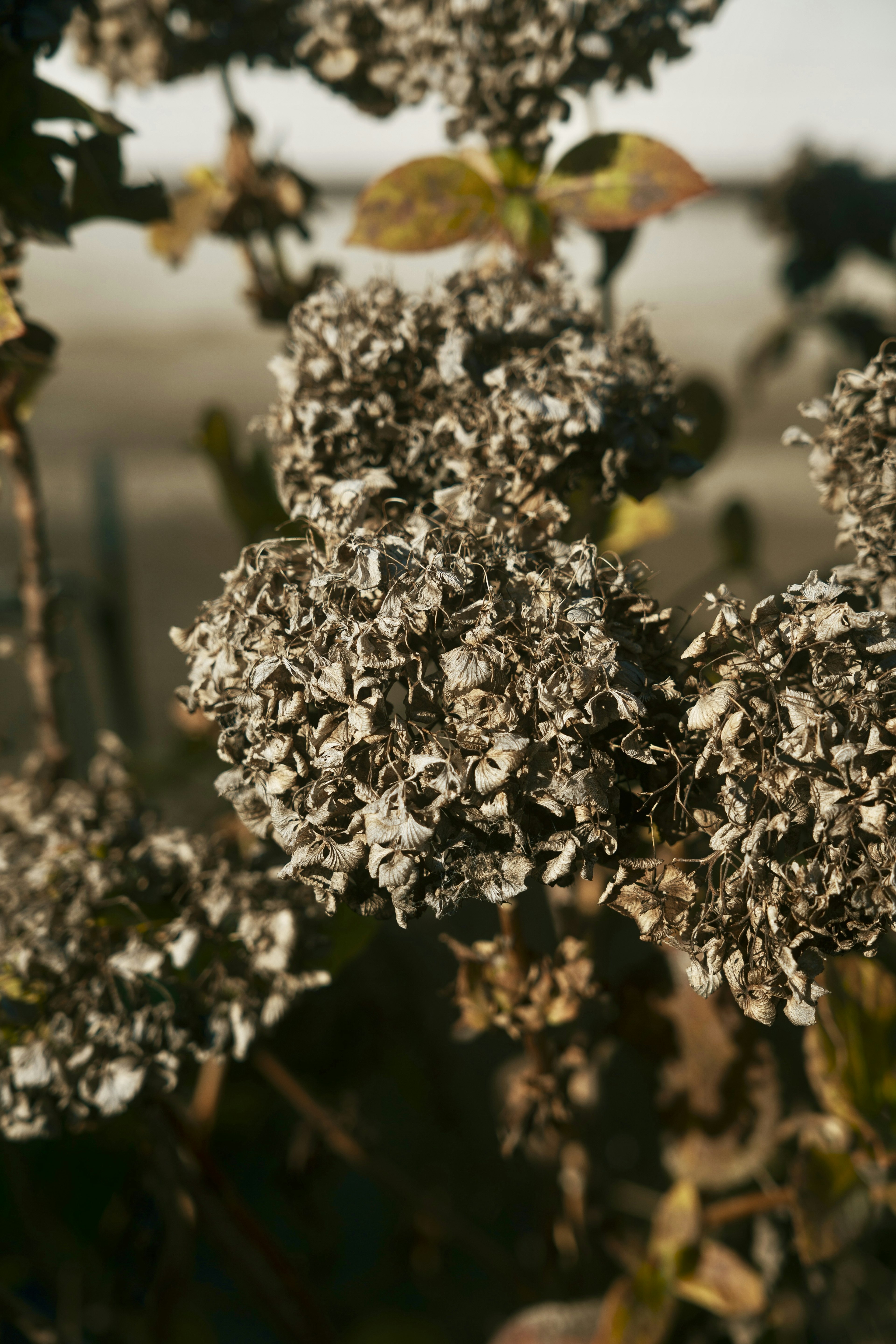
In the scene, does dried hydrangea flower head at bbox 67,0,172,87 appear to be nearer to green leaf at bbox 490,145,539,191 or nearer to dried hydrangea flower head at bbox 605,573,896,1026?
green leaf at bbox 490,145,539,191

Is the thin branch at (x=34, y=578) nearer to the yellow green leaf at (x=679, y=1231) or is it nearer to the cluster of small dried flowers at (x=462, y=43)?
the cluster of small dried flowers at (x=462, y=43)

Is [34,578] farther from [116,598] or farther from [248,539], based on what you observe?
[116,598]

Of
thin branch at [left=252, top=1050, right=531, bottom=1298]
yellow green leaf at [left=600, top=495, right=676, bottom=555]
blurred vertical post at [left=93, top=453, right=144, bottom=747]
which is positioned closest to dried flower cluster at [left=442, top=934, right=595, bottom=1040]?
thin branch at [left=252, top=1050, right=531, bottom=1298]

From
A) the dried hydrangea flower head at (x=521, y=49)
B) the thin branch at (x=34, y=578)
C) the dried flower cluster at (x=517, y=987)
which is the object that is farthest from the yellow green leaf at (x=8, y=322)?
the dried flower cluster at (x=517, y=987)

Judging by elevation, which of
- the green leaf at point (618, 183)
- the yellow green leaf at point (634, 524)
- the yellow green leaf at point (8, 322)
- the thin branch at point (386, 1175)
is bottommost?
the thin branch at point (386, 1175)

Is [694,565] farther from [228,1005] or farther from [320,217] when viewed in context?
[228,1005]

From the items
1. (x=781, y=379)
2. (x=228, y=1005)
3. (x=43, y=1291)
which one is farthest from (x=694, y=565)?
(x=43, y=1291)
